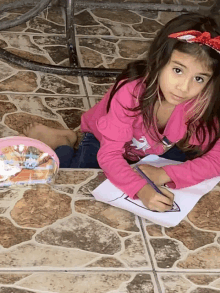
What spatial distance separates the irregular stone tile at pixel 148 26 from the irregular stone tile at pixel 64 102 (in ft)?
2.42

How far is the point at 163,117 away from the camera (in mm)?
1545

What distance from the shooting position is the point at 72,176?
154 centimetres

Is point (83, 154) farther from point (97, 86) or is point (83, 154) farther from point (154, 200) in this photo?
point (97, 86)

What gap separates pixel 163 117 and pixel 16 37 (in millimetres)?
1059

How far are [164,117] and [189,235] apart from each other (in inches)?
13.4

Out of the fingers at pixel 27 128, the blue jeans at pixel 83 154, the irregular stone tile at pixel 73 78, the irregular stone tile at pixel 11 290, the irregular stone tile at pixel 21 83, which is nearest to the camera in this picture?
the irregular stone tile at pixel 11 290

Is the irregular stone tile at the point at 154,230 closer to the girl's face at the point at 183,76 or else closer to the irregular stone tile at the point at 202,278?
the irregular stone tile at the point at 202,278

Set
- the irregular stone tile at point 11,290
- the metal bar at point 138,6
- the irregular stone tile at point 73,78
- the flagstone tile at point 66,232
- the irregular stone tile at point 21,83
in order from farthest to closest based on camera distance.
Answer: the metal bar at point 138,6, the irregular stone tile at point 73,78, the irregular stone tile at point 21,83, the flagstone tile at point 66,232, the irregular stone tile at point 11,290

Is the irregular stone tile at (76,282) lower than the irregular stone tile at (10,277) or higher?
higher

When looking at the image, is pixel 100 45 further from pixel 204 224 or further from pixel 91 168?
pixel 204 224

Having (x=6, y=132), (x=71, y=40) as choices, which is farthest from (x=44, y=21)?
(x=6, y=132)

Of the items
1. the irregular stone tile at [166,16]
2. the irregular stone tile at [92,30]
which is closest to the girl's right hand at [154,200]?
the irregular stone tile at [92,30]

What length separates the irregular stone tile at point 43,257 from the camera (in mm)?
1229

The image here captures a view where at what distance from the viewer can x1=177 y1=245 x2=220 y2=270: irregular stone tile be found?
1.30m
